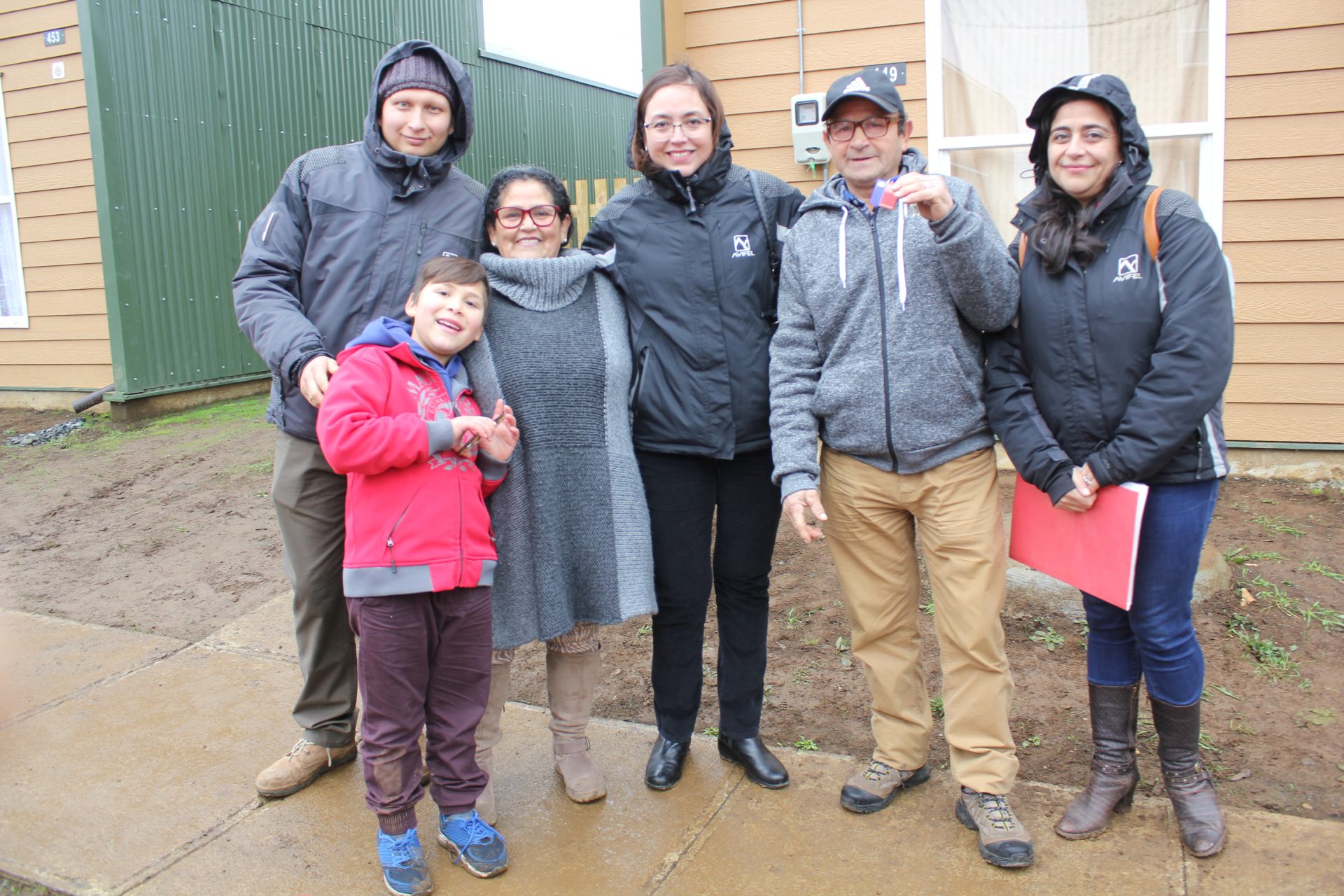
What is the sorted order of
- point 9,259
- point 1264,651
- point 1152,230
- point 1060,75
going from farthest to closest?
point 9,259 < point 1060,75 < point 1264,651 < point 1152,230

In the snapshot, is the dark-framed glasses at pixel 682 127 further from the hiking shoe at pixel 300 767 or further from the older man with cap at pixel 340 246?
the hiking shoe at pixel 300 767

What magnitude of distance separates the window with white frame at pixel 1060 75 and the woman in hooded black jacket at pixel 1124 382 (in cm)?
303

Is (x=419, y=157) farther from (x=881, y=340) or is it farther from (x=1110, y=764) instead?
(x=1110, y=764)

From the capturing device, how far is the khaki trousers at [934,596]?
2789mm

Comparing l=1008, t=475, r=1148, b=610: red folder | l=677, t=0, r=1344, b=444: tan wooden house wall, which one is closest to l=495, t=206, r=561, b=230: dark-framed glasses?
l=1008, t=475, r=1148, b=610: red folder

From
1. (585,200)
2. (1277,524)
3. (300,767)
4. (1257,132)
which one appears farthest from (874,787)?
(585,200)

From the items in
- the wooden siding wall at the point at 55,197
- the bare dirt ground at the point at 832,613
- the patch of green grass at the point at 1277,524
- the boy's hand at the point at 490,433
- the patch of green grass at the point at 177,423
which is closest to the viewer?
the boy's hand at the point at 490,433

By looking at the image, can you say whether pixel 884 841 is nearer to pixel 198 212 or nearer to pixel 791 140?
pixel 791 140

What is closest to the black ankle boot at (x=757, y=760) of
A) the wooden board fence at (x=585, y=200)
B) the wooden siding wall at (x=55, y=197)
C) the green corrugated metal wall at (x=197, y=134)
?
the wooden board fence at (x=585, y=200)

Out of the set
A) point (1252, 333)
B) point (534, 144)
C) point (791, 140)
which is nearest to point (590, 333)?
point (791, 140)

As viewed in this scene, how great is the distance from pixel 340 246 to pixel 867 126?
1.53 m

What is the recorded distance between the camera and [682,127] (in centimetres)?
297

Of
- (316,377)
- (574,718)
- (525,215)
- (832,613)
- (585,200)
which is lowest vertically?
(832,613)

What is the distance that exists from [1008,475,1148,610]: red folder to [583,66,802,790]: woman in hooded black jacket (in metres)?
0.72
